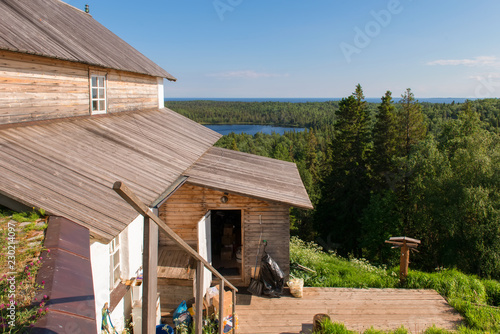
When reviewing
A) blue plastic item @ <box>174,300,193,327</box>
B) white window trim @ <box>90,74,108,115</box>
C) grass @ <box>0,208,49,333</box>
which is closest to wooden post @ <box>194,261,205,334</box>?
grass @ <box>0,208,49,333</box>

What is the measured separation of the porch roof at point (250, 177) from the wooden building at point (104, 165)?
0.05 m

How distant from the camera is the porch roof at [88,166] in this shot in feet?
13.7

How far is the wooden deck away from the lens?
24.1ft

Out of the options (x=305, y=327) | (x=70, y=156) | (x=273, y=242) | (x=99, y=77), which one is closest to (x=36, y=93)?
(x=70, y=156)

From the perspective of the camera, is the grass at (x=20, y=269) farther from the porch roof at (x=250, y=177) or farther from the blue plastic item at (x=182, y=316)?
the porch roof at (x=250, y=177)

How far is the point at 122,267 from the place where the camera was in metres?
6.42

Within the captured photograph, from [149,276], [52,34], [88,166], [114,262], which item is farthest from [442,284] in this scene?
[52,34]

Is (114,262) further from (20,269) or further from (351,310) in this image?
(351,310)

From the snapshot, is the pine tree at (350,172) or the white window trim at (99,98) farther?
the pine tree at (350,172)

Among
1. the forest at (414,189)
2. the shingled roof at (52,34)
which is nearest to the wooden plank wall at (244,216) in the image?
the shingled roof at (52,34)

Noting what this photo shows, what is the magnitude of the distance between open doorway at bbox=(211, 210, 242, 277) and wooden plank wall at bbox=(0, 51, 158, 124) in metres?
5.33

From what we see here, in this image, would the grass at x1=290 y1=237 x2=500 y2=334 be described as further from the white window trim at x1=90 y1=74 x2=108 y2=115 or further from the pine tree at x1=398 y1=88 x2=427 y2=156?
the pine tree at x1=398 y1=88 x2=427 y2=156

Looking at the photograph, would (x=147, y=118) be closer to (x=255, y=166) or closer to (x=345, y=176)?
(x=255, y=166)

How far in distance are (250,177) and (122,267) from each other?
507 cm
